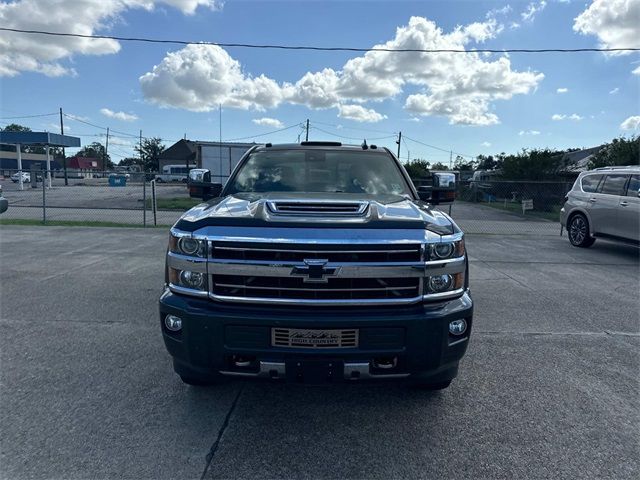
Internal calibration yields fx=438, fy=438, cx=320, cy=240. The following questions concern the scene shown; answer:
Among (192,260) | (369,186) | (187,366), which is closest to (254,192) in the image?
(369,186)

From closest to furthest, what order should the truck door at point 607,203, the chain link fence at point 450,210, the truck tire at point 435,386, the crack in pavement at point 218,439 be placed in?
the crack in pavement at point 218,439 → the truck tire at point 435,386 → the truck door at point 607,203 → the chain link fence at point 450,210

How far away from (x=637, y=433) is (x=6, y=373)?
4.61 m

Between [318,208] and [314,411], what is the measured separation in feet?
4.56

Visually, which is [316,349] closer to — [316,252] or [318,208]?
[316,252]

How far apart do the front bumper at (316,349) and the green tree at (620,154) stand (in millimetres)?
24233

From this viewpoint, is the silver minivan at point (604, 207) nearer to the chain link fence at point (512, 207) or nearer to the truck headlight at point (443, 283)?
the chain link fence at point (512, 207)

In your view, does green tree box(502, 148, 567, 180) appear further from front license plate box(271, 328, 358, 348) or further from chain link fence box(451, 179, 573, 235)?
front license plate box(271, 328, 358, 348)

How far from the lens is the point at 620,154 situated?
902 inches

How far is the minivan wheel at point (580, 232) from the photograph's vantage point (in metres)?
9.99

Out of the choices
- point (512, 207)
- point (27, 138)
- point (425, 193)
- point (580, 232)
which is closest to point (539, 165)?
point (512, 207)

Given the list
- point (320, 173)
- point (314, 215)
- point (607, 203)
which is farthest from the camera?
point (607, 203)

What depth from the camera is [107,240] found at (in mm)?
10164

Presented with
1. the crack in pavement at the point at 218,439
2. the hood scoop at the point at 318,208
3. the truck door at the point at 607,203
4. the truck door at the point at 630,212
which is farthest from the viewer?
the truck door at the point at 607,203

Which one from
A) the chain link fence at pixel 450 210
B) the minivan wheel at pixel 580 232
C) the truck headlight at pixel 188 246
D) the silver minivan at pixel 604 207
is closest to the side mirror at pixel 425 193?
the truck headlight at pixel 188 246
